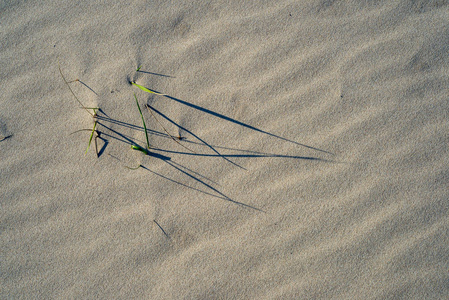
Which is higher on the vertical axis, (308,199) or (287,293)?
(308,199)

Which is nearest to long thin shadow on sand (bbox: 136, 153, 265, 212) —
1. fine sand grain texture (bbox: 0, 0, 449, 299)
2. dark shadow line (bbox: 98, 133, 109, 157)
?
fine sand grain texture (bbox: 0, 0, 449, 299)

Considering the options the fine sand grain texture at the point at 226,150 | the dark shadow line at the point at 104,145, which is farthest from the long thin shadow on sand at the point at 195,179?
the dark shadow line at the point at 104,145

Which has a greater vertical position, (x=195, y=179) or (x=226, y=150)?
(x=226, y=150)

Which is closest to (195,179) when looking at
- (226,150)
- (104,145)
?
(226,150)

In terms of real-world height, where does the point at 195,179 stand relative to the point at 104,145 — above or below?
below

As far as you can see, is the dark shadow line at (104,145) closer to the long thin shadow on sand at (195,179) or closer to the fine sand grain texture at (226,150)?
the fine sand grain texture at (226,150)

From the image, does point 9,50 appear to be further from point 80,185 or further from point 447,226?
point 447,226

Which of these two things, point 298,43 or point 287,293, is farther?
point 298,43

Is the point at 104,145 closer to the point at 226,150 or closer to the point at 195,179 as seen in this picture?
the point at 195,179

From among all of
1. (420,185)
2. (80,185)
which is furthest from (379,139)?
(80,185)

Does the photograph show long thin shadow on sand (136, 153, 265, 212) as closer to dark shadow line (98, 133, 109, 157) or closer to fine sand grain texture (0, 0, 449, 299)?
fine sand grain texture (0, 0, 449, 299)
